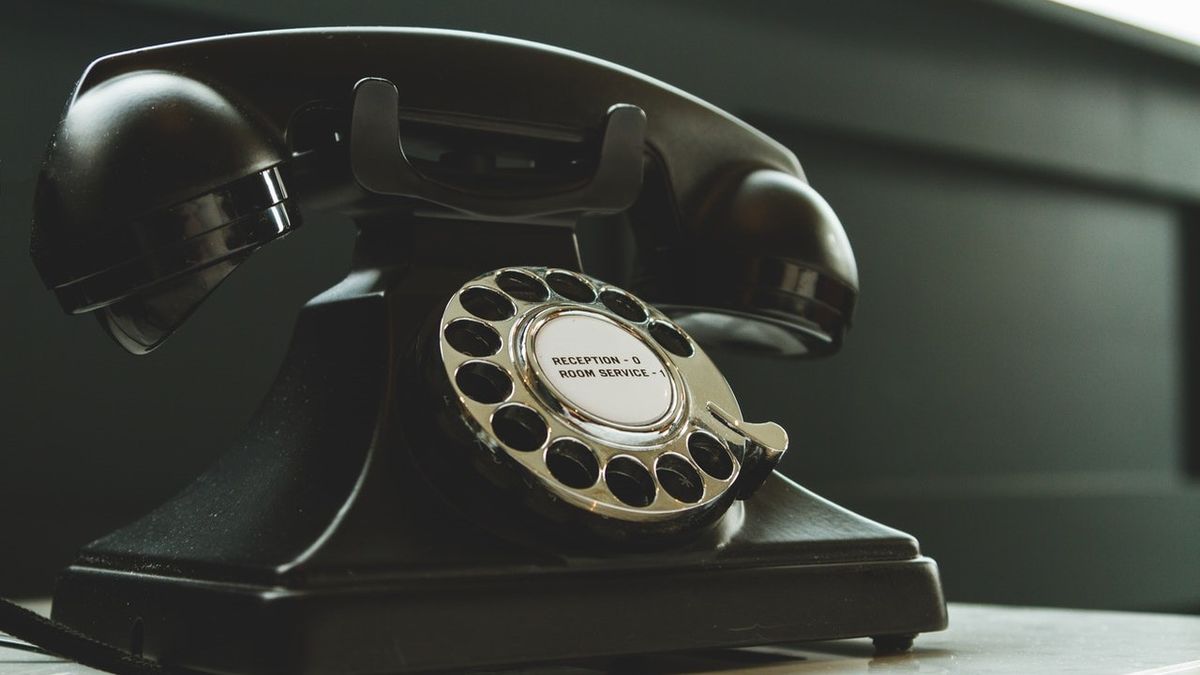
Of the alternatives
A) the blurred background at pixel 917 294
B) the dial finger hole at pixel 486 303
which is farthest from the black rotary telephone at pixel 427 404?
the blurred background at pixel 917 294

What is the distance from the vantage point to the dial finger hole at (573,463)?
1.89 ft

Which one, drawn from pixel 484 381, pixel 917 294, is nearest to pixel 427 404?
pixel 484 381

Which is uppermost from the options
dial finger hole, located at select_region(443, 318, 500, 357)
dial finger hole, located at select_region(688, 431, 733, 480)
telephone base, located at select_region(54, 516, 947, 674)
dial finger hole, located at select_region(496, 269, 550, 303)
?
dial finger hole, located at select_region(496, 269, 550, 303)

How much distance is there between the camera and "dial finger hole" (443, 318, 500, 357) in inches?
24.2

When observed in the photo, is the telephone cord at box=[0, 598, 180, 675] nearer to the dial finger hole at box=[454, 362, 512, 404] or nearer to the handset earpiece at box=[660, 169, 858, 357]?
the dial finger hole at box=[454, 362, 512, 404]

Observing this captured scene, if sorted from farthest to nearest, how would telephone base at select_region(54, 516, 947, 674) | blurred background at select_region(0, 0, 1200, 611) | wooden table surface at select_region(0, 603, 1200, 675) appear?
blurred background at select_region(0, 0, 1200, 611) → wooden table surface at select_region(0, 603, 1200, 675) → telephone base at select_region(54, 516, 947, 674)

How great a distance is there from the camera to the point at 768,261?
2.67ft

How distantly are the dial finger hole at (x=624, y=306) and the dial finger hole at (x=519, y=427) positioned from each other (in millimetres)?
117

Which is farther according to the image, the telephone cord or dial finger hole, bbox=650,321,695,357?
dial finger hole, bbox=650,321,695,357

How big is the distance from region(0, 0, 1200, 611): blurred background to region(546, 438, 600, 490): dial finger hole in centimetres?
70

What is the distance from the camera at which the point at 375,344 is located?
2.08 feet

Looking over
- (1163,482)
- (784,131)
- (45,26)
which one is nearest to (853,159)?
(784,131)

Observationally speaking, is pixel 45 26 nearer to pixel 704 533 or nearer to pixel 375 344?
pixel 375 344

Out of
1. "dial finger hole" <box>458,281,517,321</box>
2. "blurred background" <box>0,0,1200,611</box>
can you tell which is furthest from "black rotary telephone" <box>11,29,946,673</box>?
"blurred background" <box>0,0,1200,611</box>
